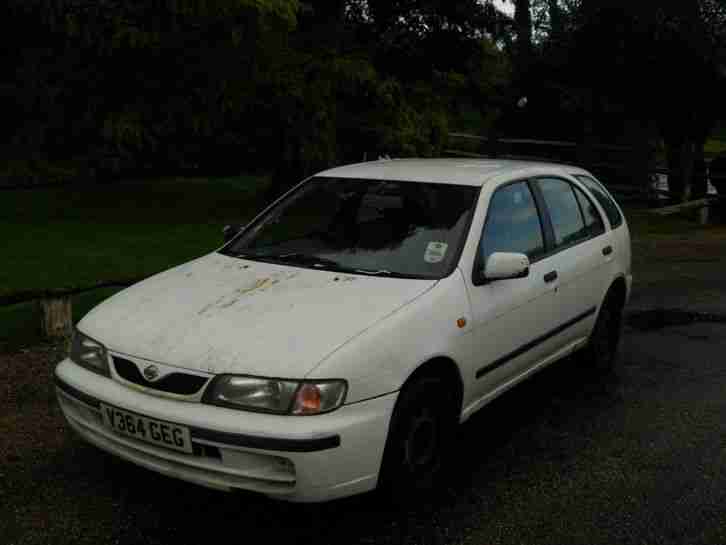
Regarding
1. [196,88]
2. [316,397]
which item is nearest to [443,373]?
[316,397]

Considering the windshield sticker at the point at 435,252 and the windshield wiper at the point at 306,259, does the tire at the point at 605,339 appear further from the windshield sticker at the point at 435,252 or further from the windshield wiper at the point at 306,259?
the windshield wiper at the point at 306,259

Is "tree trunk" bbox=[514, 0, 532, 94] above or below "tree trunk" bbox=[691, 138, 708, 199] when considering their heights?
above

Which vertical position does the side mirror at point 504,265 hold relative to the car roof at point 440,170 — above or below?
below

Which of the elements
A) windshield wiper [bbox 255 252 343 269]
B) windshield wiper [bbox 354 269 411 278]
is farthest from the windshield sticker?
windshield wiper [bbox 255 252 343 269]

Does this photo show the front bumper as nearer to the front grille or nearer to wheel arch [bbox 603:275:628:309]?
the front grille

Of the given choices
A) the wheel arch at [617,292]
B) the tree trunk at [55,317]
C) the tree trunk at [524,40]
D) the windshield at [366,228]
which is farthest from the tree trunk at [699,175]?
the tree trunk at [55,317]

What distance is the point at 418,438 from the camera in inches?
156

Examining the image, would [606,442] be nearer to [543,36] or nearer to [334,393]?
[334,393]

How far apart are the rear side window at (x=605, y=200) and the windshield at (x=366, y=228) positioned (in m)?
1.59

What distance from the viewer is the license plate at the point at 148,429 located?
11.4 ft

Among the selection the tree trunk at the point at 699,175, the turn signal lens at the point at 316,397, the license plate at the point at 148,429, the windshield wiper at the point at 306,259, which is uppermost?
the windshield wiper at the point at 306,259

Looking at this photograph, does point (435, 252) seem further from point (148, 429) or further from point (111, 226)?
point (111, 226)

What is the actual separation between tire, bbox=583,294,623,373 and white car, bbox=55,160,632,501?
0.31 meters

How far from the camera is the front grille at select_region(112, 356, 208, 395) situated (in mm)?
3500
